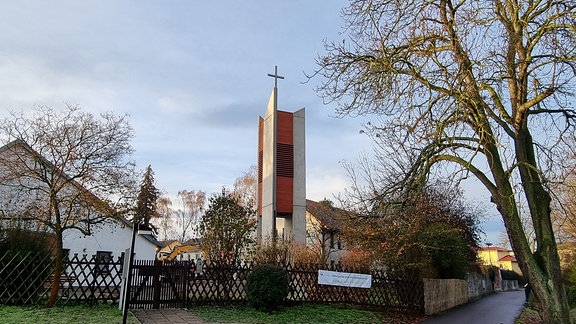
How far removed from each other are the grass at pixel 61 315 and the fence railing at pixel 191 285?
622mm

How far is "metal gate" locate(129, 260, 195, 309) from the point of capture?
1333cm

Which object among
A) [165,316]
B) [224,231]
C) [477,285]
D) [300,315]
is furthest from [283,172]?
[477,285]

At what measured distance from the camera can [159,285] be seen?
1356 centimetres

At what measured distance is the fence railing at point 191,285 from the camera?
12234 millimetres

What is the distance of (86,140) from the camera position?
12969mm

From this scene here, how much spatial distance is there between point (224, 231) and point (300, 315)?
881 centimetres

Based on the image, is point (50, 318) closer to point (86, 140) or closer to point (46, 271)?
point (46, 271)

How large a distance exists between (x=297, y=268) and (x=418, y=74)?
314 inches

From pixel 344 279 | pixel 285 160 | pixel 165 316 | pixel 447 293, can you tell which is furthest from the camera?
pixel 285 160

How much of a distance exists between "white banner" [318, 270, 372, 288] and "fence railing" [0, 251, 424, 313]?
0.33m

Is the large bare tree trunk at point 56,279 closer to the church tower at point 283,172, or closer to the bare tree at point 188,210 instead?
the church tower at point 283,172

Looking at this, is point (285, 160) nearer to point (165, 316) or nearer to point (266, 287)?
point (266, 287)

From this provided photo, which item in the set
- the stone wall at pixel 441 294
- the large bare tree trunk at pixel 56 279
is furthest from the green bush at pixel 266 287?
the stone wall at pixel 441 294

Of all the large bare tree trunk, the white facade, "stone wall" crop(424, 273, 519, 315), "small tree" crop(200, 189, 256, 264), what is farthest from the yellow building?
the large bare tree trunk
